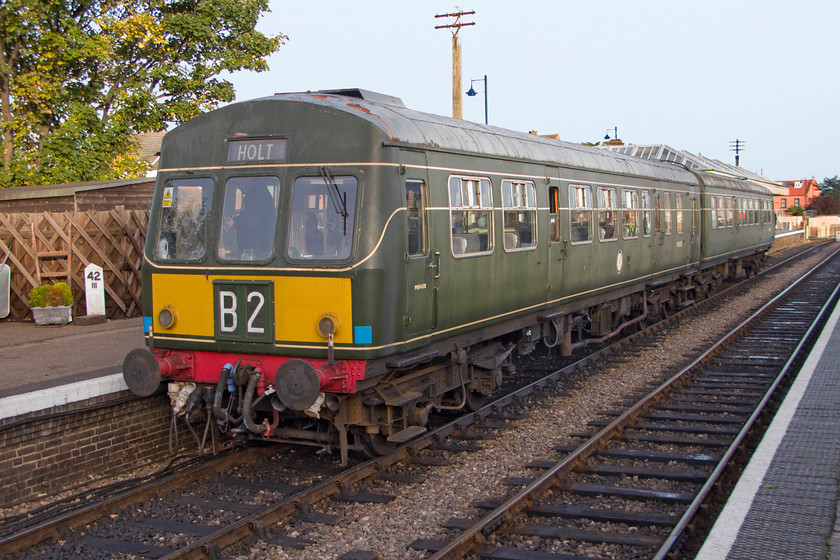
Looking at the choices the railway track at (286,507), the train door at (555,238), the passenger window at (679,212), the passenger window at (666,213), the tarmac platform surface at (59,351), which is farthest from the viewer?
the passenger window at (679,212)

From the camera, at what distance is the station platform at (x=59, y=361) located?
7.01m

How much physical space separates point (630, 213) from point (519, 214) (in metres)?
5.14

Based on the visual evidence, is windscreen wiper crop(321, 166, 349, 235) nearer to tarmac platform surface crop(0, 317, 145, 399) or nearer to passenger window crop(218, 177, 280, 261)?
passenger window crop(218, 177, 280, 261)

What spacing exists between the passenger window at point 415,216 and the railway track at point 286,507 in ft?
6.39

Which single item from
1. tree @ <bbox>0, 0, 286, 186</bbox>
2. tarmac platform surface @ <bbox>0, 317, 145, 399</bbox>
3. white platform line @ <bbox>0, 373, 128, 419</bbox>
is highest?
tree @ <bbox>0, 0, 286, 186</bbox>

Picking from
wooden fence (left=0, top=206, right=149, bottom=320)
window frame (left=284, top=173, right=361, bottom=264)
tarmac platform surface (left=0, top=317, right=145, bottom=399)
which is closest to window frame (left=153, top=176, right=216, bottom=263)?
window frame (left=284, top=173, right=361, bottom=264)

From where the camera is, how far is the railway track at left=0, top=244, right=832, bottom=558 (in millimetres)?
5594

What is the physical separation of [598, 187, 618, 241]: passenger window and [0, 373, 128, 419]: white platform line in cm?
758

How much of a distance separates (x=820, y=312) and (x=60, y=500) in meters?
16.3

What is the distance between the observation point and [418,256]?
716 centimetres

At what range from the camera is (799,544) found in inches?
200

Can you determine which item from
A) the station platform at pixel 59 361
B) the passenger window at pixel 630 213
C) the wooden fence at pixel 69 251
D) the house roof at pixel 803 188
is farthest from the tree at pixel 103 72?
the house roof at pixel 803 188

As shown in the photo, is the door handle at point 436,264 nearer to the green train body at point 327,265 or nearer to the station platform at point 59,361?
the green train body at point 327,265

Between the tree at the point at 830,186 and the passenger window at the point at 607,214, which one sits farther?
the tree at the point at 830,186
